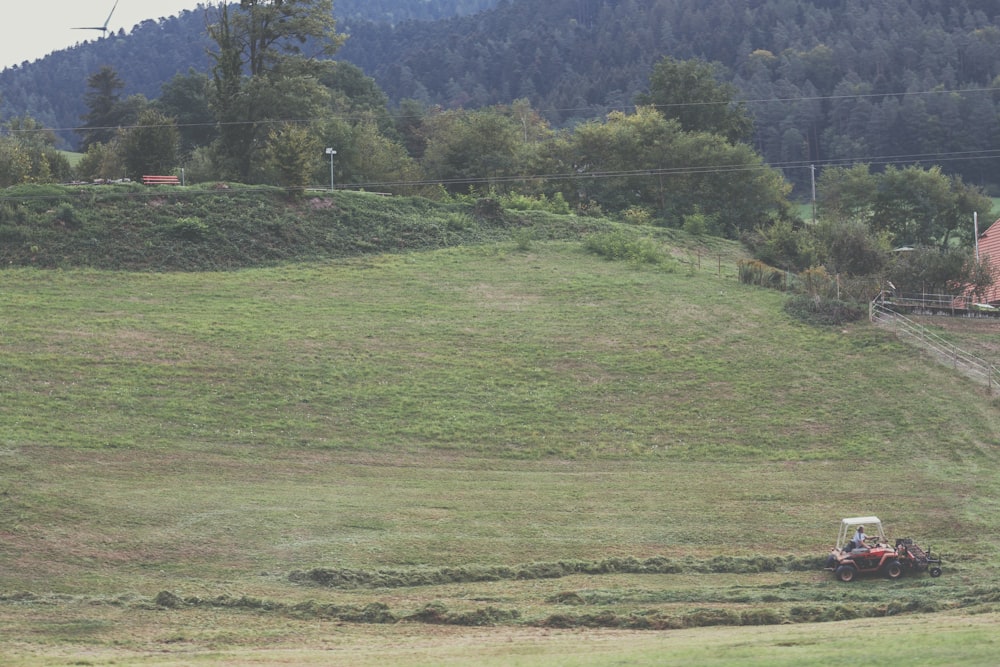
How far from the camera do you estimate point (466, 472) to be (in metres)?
37.2

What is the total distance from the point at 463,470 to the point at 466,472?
9.6 inches

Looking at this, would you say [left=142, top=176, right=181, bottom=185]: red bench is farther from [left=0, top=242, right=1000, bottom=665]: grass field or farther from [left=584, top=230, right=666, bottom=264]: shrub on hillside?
[left=584, top=230, right=666, bottom=264]: shrub on hillside

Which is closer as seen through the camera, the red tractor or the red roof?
the red tractor

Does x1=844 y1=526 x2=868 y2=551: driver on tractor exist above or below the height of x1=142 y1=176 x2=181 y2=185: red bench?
below

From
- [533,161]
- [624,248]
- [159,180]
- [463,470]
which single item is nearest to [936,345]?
[624,248]

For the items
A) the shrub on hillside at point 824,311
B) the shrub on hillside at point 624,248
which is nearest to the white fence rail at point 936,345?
the shrub on hillside at point 824,311

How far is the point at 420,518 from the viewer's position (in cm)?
3247

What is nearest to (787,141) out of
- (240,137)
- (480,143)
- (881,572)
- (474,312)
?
(480,143)

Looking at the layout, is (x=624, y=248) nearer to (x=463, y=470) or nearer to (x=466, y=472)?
(x=463, y=470)

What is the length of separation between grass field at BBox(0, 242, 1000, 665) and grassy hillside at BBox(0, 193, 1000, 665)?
0.13m

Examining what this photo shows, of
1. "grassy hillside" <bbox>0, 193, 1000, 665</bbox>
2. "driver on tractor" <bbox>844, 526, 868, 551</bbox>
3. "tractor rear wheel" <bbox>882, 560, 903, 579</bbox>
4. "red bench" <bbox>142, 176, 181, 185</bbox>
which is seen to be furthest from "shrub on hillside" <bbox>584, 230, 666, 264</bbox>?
"tractor rear wheel" <bbox>882, 560, 903, 579</bbox>

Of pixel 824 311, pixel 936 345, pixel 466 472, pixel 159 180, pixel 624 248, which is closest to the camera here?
pixel 466 472

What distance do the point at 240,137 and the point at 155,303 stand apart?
2438 centimetres

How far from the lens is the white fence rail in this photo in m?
45.3
